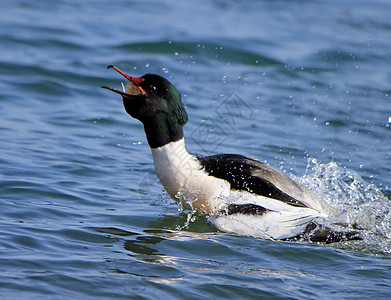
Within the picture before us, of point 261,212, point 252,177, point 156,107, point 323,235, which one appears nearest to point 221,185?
point 252,177

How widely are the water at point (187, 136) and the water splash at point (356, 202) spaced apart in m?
0.02

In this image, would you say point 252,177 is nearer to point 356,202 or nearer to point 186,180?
point 186,180

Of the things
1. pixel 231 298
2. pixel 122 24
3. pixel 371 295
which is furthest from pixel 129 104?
pixel 122 24

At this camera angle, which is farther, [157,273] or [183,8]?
[183,8]

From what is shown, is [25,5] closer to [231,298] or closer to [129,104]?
[129,104]

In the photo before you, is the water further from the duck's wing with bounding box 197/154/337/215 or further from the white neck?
the duck's wing with bounding box 197/154/337/215

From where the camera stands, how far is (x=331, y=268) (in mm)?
5441

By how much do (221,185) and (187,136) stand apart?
3329 millimetres

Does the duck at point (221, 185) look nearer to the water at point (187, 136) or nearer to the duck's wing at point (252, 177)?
the duck's wing at point (252, 177)

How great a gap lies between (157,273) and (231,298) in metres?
0.62

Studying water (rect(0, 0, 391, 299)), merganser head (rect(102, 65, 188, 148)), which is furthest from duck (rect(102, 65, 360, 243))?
water (rect(0, 0, 391, 299))

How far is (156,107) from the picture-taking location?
5.97 m

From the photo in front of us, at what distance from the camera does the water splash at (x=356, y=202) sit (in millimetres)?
6027

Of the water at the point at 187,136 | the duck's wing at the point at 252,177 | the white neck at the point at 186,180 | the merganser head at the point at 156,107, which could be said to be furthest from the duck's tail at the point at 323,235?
the merganser head at the point at 156,107
